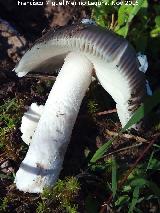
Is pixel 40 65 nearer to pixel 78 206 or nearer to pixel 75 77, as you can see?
pixel 75 77

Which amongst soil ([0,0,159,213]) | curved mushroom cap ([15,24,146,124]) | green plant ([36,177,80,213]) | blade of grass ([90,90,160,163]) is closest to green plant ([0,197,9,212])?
soil ([0,0,159,213])

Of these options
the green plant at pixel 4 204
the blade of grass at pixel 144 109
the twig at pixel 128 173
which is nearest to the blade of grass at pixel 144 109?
the blade of grass at pixel 144 109

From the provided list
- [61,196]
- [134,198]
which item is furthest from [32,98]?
[134,198]

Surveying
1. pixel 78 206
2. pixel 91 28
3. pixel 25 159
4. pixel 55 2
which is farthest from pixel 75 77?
pixel 55 2

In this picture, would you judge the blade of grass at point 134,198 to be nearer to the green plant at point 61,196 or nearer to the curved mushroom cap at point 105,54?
the green plant at point 61,196

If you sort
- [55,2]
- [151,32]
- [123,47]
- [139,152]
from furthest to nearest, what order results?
[55,2] < [151,32] < [139,152] < [123,47]

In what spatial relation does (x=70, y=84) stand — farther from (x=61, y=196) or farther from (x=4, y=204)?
(x=4, y=204)
